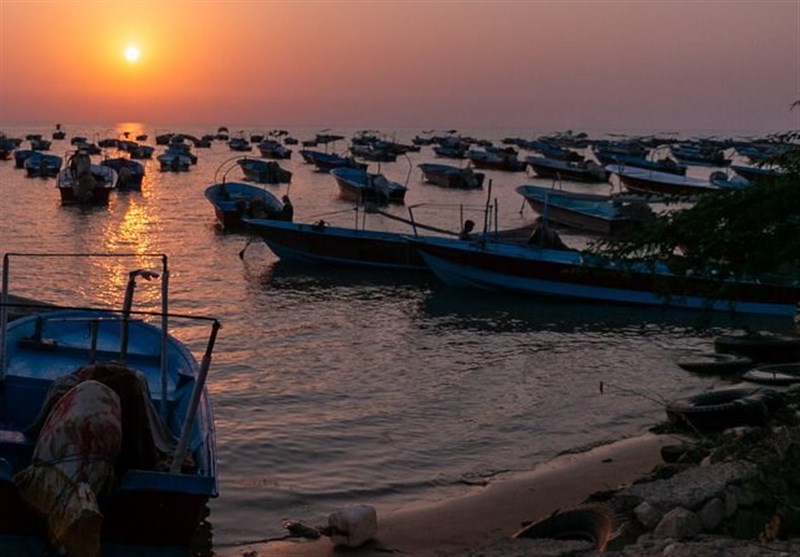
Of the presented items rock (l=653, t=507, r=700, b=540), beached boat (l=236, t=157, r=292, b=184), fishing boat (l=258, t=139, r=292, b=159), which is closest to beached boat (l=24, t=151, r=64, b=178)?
beached boat (l=236, t=157, r=292, b=184)

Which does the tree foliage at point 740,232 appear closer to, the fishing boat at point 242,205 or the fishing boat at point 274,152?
the fishing boat at point 242,205

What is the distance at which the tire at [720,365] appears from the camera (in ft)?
50.1

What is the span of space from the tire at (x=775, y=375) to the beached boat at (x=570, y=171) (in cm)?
4846

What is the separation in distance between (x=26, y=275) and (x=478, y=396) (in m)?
13.1

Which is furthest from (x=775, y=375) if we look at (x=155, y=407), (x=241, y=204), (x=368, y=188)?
(x=368, y=188)

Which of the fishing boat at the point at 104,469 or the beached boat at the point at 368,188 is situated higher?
the fishing boat at the point at 104,469

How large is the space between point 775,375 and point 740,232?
5.83 metres

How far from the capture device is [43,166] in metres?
56.3

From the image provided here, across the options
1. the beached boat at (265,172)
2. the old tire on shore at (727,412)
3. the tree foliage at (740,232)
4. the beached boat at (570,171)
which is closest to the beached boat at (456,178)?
the beached boat at (570,171)

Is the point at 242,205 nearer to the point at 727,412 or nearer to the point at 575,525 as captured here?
the point at 727,412

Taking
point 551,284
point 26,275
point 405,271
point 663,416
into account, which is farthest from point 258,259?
point 663,416

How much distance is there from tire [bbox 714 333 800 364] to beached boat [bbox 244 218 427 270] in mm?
9722

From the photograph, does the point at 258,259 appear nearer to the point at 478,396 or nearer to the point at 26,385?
the point at 478,396

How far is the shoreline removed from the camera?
820cm
